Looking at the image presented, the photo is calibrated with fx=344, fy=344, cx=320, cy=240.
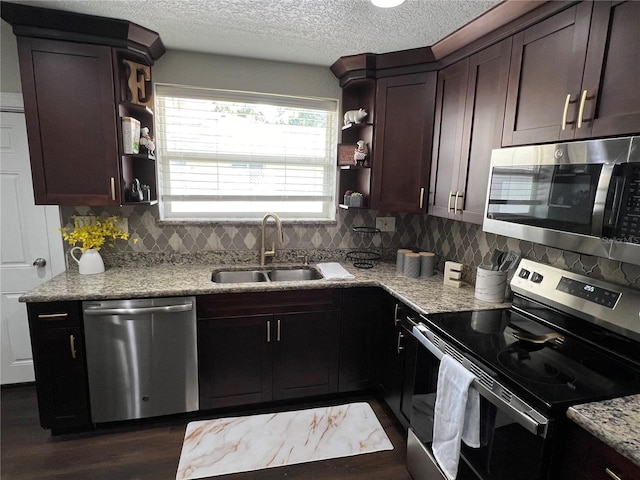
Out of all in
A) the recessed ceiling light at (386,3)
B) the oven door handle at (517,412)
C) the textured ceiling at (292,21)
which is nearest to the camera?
the oven door handle at (517,412)

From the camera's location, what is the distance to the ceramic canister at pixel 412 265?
8.11 ft

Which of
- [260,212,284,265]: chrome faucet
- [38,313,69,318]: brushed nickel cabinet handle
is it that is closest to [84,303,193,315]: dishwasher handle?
[38,313,69,318]: brushed nickel cabinet handle

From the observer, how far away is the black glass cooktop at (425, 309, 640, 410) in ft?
3.74

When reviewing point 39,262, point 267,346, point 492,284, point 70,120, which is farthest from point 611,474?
point 39,262

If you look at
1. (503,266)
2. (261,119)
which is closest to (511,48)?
(503,266)

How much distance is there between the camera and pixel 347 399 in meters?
2.53

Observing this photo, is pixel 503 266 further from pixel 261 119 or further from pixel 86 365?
pixel 86 365

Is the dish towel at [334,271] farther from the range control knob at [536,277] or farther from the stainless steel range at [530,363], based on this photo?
the range control knob at [536,277]

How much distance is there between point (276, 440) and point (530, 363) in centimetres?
151

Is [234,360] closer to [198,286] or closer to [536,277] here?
[198,286]

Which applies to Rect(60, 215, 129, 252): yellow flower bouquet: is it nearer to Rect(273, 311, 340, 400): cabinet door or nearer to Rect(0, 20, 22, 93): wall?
Rect(0, 20, 22, 93): wall

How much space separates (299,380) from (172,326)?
919 mm

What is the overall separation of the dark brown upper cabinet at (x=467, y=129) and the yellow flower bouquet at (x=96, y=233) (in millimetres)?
2218

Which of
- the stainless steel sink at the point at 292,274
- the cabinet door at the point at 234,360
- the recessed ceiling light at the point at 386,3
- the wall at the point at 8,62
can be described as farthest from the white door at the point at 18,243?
the recessed ceiling light at the point at 386,3
